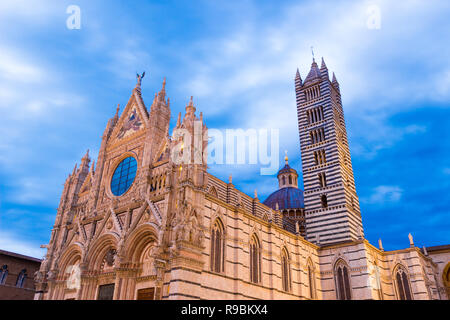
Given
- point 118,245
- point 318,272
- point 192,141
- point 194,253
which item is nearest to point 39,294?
point 118,245

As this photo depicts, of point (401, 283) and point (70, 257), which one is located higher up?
point (70, 257)

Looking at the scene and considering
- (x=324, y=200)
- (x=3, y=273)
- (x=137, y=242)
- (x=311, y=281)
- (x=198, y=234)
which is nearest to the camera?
(x=198, y=234)

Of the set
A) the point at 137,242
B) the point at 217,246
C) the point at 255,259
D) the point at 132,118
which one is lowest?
the point at 255,259

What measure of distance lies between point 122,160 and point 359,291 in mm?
21434

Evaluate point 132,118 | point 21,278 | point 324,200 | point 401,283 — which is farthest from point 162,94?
point 401,283

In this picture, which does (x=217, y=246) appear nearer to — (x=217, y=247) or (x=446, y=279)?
(x=217, y=247)

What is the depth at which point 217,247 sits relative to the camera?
2070 centimetres

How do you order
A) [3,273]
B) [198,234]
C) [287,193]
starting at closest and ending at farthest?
[198,234]
[3,273]
[287,193]

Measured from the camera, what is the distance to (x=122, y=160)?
27484 mm

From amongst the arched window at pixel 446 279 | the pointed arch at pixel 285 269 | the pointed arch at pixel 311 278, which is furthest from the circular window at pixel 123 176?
the arched window at pixel 446 279

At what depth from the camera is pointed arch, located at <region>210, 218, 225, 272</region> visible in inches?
791

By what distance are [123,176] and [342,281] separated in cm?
1957
